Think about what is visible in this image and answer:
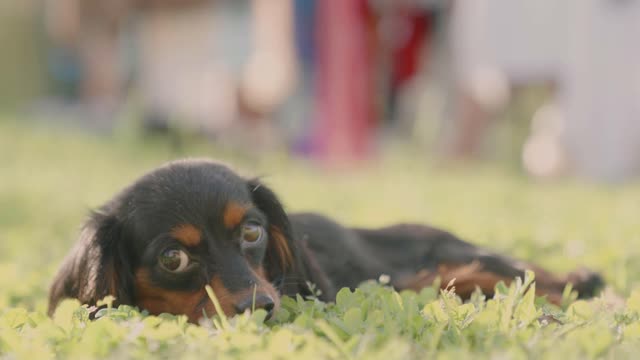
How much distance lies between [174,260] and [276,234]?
521 mm

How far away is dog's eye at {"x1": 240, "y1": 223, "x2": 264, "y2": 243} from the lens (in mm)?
3359

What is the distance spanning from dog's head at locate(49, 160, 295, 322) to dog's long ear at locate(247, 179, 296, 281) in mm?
109

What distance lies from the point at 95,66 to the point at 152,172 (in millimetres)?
18523

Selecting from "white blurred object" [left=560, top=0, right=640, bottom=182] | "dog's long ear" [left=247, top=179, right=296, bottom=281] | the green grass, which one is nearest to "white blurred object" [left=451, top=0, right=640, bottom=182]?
"white blurred object" [left=560, top=0, right=640, bottom=182]

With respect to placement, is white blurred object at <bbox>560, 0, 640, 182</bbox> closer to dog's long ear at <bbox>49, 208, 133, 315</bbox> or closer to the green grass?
the green grass

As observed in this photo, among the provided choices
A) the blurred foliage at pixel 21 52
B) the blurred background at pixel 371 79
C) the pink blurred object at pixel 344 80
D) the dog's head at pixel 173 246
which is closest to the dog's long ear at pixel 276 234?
the dog's head at pixel 173 246

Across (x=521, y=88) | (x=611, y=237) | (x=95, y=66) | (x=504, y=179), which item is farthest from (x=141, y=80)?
(x=611, y=237)

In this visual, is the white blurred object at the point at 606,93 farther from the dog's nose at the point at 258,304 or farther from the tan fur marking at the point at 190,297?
the dog's nose at the point at 258,304

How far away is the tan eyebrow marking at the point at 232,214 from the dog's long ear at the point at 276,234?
29 cm

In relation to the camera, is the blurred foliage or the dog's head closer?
the dog's head

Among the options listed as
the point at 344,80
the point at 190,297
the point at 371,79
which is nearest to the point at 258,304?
the point at 190,297

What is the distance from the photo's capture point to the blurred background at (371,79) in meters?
10.3

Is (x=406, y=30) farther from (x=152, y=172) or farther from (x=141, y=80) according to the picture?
(x=152, y=172)

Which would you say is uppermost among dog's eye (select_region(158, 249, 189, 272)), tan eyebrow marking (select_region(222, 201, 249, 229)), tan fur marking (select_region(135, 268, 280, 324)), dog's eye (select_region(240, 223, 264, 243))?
tan eyebrow marking (select_region(222, 201, 249, 229))
